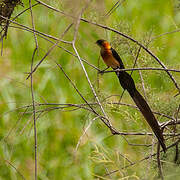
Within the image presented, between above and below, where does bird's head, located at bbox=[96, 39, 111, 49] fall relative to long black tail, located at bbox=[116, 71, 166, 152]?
above

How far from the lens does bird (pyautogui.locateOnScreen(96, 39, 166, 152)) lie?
579mm

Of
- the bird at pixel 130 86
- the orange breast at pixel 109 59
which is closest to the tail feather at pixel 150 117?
the bird at pixel 130 86

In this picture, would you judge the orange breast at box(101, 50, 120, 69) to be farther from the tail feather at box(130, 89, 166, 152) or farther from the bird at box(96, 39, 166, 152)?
the tail feather at box(130, 89, 166, 152)

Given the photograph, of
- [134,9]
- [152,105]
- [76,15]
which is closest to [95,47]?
[152,105]

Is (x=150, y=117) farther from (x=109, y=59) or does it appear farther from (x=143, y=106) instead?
(x=109, y=59)

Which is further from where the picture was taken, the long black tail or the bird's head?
the bird's head

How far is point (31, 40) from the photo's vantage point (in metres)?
1.58

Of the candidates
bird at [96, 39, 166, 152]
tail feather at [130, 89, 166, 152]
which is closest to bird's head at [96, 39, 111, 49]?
bird at [96, 39, 166, 152]

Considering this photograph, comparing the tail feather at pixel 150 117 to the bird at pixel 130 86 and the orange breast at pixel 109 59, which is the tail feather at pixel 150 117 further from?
the orange breast at pixel 109 59

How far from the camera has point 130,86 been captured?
0.63m

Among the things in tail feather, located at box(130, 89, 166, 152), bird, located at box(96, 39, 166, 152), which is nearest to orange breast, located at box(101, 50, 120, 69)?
bird, located at box(96, 39, 166, 152)

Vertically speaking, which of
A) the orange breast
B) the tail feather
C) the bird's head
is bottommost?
the tail feather

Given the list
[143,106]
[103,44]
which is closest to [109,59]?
[103,44]

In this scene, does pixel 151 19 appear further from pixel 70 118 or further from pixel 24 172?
pixel 24 172
